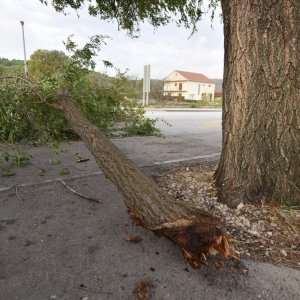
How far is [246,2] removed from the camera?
9.60 feet

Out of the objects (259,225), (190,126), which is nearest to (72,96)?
(259,225)

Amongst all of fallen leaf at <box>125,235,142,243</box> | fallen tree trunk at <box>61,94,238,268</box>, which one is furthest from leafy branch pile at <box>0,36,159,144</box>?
fallen leaf at <box>125,235,142,243</box>

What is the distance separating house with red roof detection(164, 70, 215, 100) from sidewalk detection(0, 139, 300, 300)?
213ft

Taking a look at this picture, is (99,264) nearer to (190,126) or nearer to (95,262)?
(95,262)

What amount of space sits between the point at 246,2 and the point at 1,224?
337cm

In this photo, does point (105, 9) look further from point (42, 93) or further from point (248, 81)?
point (248, 81)

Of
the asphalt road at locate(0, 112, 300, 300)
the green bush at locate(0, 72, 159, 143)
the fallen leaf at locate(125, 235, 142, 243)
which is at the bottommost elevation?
the asphalt road at locate(0, 112, 300, 300)

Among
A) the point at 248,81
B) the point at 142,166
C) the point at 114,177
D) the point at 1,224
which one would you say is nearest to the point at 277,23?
the point at 248,81

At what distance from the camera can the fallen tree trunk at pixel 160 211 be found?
223 centimetres

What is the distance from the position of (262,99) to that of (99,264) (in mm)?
2245

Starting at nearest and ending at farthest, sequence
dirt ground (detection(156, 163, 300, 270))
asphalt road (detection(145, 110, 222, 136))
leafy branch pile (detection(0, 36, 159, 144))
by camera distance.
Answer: dirt ground (detection(156, 163, 300, 270)) → leafy branch pile (detection(0, 36, 159, 144)) → asphalt road (detection(145, 110, 222, 136))

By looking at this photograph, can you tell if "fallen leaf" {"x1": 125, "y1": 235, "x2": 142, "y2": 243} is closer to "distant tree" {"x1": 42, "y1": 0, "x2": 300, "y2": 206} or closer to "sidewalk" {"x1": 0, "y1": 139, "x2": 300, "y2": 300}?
"sidewalk" {"x1": 0, "y1": 139, "x2": 300, "y2": 300}

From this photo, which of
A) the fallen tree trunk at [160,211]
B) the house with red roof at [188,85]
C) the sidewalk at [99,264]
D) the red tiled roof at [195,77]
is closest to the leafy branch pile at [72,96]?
the fallen tree trunk at [160,211]

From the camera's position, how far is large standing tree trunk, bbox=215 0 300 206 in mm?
2854
